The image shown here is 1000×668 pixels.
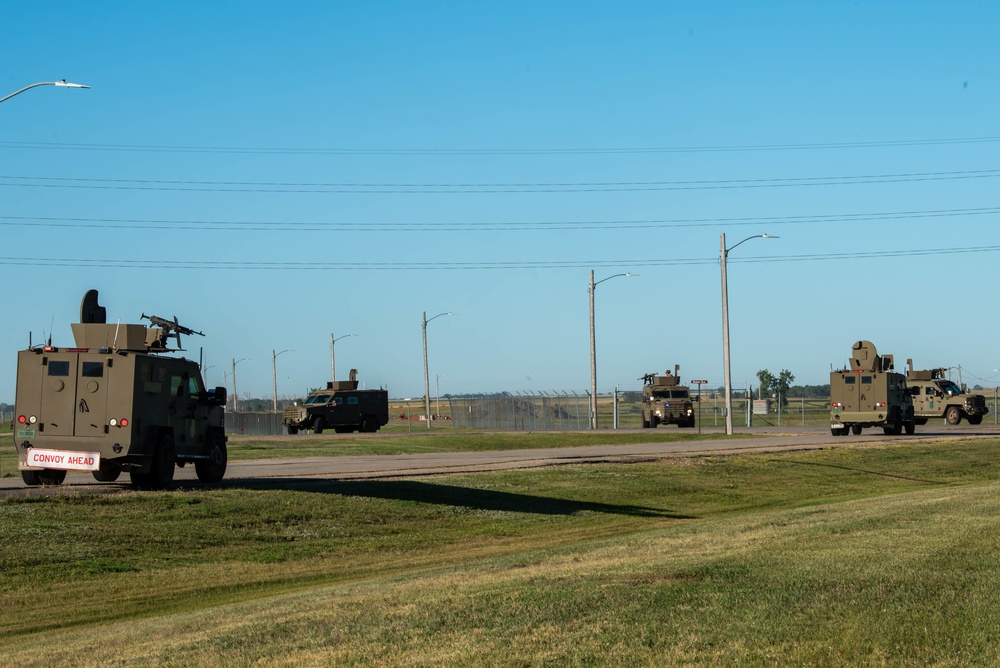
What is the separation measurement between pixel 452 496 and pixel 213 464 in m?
4.57

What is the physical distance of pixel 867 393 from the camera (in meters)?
48.2

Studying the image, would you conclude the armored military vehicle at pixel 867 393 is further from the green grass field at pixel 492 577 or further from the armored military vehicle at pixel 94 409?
the armored military vehicle at pixel 94 409

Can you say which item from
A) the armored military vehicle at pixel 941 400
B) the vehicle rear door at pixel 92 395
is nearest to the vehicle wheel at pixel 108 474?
the vehicle rear door at pixel 92 395

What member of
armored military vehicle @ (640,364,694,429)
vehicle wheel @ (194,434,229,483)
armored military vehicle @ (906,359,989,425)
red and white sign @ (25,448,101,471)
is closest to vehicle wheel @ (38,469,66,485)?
red and white sign @ (25,448,101,471)

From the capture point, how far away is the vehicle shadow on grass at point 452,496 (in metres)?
21.8

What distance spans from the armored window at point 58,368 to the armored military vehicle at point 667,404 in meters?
45.4

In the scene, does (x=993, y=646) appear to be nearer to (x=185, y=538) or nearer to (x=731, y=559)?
(x=731, y=559)

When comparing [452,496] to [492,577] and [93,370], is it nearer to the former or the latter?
[93,370]

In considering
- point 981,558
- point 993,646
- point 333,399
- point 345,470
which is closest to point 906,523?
point 981,558

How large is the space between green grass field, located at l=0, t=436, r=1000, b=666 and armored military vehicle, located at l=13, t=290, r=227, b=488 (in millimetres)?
772

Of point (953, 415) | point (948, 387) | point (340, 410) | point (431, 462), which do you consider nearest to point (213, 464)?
point (431, 462)

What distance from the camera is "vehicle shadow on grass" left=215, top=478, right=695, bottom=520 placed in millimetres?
21750

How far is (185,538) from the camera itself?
55.4 feet

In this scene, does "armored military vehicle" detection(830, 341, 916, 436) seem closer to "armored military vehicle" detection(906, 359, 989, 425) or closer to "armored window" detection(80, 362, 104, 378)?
"armored military vehicle" detection(906, 359, 989, 425)
